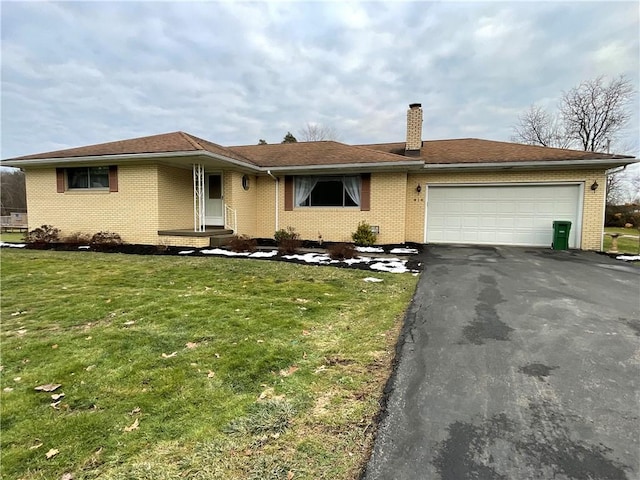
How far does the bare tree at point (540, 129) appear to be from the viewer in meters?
26.7

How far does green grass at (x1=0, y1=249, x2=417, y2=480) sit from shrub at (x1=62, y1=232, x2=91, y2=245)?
19.2 ft

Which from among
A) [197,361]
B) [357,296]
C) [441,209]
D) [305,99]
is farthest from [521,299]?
[305,99]

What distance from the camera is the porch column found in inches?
426

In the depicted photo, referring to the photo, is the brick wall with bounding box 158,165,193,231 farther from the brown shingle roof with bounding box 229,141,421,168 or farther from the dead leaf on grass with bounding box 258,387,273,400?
the dead leaf on grass with bounding box 258,387,273,400

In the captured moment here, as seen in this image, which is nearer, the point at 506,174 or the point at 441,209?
the point at 506,174

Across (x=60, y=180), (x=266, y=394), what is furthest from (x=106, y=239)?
(x=266, y=394)

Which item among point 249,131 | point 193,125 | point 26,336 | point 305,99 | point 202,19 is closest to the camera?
point 26,336

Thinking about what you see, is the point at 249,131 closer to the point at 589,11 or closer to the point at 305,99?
the point at 305,99

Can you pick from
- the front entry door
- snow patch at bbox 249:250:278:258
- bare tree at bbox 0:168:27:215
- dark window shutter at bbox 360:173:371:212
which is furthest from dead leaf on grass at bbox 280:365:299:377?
bare tree at bbox 0:168:27:215

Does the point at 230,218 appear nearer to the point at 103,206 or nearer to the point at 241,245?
the point at 241,245

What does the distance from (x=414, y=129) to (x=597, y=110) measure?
69.2ft

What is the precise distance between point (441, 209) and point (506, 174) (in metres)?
2.37

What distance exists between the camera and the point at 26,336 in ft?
12.8

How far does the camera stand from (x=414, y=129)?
12648 mm
